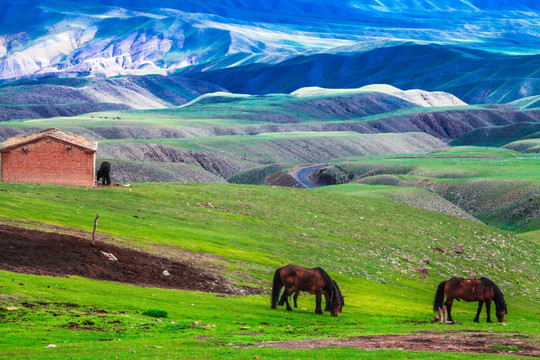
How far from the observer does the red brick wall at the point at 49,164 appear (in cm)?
5551

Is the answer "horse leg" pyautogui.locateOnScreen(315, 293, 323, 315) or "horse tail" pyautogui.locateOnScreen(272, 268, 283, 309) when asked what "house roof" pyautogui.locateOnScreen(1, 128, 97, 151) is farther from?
→ "horse leg" pyautogui.locateOnScreen(315, 293, 323, 315)

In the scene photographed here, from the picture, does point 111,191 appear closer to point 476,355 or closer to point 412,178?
point 476,355

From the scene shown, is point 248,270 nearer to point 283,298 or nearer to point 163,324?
point 283,298

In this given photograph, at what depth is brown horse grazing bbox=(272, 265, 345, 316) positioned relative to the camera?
29672 millimetres

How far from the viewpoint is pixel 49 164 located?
2228 inches

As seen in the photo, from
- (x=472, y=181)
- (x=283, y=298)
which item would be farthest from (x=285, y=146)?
(x=283, y=298)

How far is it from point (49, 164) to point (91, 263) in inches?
1012

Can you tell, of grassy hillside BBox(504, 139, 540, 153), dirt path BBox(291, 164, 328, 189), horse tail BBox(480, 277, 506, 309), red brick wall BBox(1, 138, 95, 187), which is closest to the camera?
horse tail BBox(480, 277, 506, 309)

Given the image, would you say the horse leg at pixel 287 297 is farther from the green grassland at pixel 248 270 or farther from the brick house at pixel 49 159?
the brick house at pixel 49 159

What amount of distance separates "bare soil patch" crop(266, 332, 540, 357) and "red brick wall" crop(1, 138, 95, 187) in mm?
36866

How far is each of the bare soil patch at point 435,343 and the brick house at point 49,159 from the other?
35238mm

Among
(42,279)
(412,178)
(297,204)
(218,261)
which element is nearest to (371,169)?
(412,178)

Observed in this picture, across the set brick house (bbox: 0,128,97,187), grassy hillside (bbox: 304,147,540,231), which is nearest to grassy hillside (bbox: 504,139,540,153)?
grassy hillside (bbox: 304,147,540,231)

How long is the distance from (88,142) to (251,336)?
3657cm
